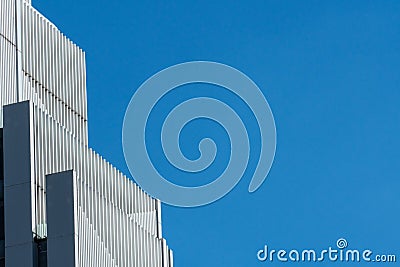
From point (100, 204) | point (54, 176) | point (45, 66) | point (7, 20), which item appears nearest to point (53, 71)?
point (45, 66)

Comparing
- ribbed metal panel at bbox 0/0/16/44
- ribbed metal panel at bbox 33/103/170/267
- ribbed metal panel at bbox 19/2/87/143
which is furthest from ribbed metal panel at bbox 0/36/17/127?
ribbed metal panel at bbox 33/103/170/267

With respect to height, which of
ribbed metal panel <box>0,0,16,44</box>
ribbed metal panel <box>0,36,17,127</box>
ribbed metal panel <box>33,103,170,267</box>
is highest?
ribbed metal panel <box>0,0,16,44</box>

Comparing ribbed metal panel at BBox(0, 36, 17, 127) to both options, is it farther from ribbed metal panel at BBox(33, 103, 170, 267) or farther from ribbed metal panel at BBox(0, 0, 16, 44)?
ribbed metal panel at BBox(33, 103, 170, 267)

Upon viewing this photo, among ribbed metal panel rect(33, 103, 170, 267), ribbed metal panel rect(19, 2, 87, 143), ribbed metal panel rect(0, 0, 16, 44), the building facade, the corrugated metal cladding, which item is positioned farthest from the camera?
ribbed metal panel rect(19, 2, 87, 143)

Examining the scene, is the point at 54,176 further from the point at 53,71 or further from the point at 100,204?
the point at 53,71

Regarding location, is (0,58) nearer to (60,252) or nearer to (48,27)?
(48,27)

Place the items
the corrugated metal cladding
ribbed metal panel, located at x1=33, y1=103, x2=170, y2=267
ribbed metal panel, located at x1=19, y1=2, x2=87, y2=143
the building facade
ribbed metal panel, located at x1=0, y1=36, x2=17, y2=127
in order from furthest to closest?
ribbed metal panel, located at x1=19, y1=2, x2=87, y2=143 → the corrugated metal cladding → ribbed metal panel, located at x1=0, y1=36, x2=17, y2=127 → ribbed metal panel, located at x1=33, y1=103, x2=170, y2=267 → the building facade

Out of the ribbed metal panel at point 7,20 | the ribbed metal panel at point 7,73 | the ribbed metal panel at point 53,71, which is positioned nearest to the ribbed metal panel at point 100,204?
the ribbed metal panel at point 7,73

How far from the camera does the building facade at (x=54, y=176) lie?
298 ft

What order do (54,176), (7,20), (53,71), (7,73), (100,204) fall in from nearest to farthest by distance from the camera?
(54,176) < (100,204) < (7,73) < (7,20) < (53,71)

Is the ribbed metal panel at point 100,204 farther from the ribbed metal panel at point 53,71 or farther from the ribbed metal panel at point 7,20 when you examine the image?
the ribbed metal panel at point 7,20

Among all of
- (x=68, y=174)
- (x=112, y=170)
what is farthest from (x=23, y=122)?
(x=112, y=170)

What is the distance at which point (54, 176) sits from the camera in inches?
3627

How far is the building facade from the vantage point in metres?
90.9
